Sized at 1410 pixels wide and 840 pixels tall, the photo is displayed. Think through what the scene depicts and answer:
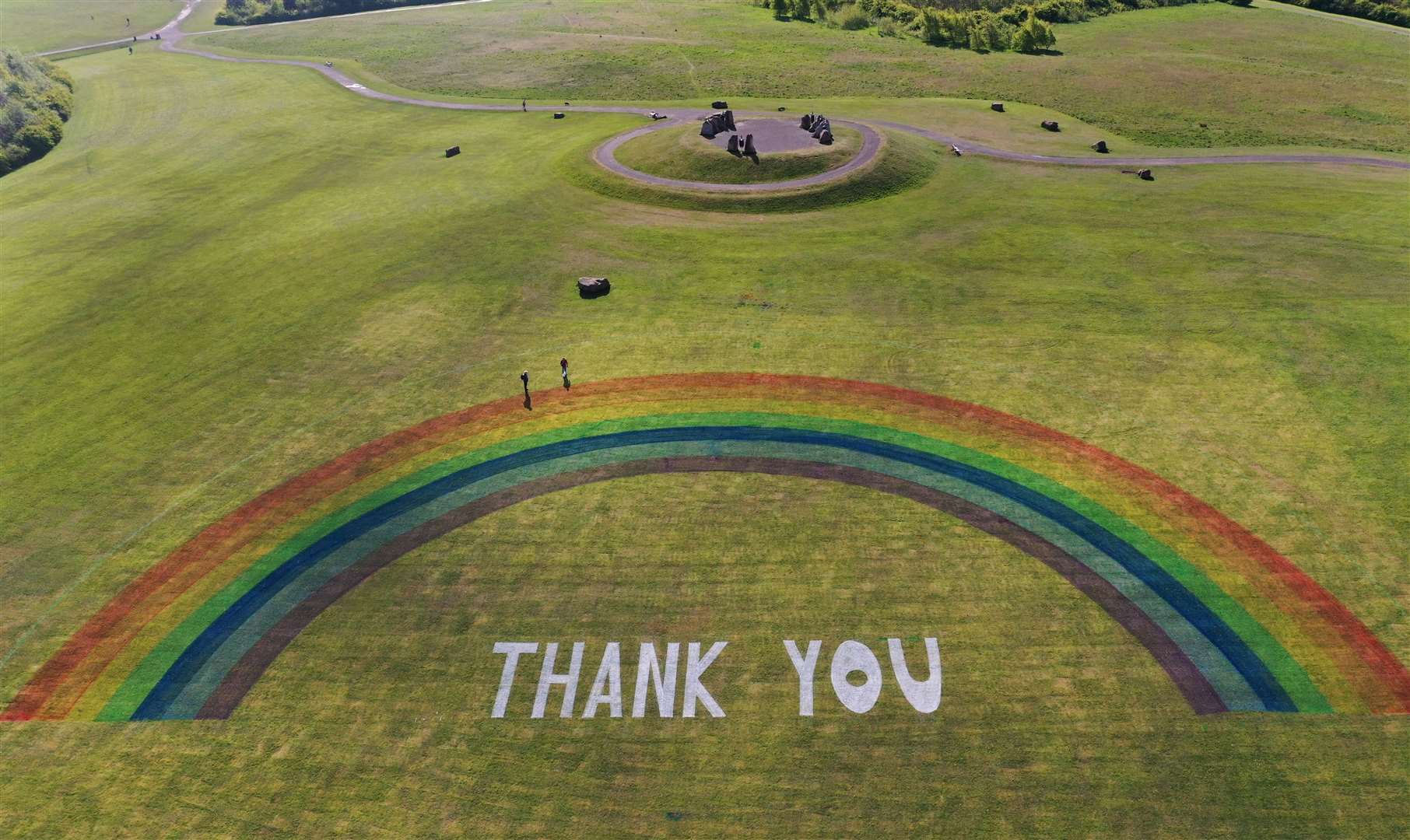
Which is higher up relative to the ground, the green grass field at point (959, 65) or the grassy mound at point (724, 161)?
the green grass field at point (959, 65)

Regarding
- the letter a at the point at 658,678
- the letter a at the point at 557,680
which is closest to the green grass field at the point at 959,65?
the letter a at the point at 658,678

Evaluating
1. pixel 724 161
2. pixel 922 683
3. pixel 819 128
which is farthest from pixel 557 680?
pixel 819 128

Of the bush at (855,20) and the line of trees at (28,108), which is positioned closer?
the line of trees at (28,108)

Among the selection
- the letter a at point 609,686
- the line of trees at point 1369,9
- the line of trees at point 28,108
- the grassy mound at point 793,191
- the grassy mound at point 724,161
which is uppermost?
the line of trees at point 1369,9

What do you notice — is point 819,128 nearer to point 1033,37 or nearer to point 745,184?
point 745,184

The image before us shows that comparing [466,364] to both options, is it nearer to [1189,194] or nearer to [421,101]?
[1189,194]

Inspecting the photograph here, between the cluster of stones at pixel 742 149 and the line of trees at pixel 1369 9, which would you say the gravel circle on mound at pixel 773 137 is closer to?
the cluster of stones at pixel 742 149
